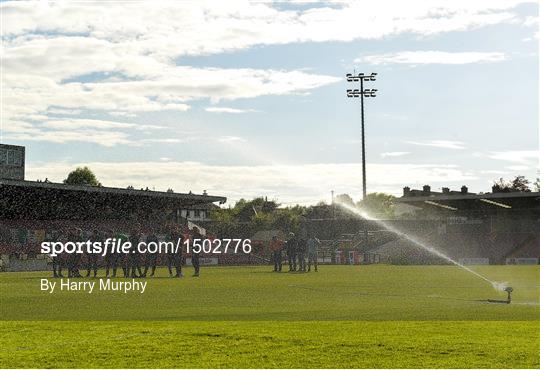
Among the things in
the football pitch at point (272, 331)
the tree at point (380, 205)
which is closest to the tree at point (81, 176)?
the tree at point (380, 205)

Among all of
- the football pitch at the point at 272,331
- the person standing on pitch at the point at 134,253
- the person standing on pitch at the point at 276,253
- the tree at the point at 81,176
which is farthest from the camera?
the tree at the point at 81,176

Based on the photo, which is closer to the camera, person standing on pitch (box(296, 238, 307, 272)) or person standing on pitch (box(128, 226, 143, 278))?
person standing on pitch (box(128, 226, 143, 278))

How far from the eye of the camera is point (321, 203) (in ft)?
461

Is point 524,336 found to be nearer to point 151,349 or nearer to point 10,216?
point 151,349

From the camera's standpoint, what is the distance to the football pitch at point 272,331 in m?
9.86

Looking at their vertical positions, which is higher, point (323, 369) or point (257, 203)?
point (257, 203)

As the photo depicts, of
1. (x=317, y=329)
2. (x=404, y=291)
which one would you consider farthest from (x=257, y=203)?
(x=317, y=329)

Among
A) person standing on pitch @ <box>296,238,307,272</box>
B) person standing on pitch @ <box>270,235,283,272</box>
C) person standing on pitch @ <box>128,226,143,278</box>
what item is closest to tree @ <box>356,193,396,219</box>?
person standing on pitch @ <box>270,235,283,272</box>

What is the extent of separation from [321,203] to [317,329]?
128m

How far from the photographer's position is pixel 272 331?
12492 millimetres

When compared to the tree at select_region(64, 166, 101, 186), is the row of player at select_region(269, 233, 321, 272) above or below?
below

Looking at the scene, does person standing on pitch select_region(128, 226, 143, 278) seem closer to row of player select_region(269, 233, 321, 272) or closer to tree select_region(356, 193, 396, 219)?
row of player select_region(269, 233, 321, 272)

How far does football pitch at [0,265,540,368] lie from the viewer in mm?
9859

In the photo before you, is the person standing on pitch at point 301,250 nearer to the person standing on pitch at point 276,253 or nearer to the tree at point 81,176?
the person standing on pitch at point 276,253
